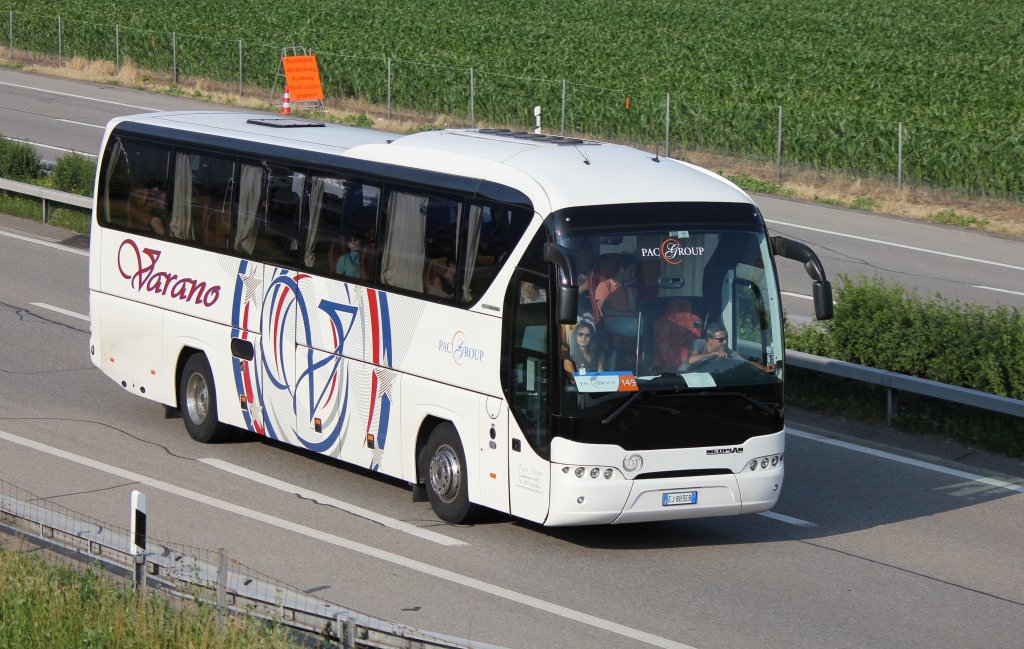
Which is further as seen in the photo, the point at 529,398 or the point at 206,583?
the point at 529,398

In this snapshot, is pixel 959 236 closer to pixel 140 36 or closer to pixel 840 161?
pixel 840 161

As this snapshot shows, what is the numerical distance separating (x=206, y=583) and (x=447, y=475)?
3934mm

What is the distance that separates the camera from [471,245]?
1130 centimetres

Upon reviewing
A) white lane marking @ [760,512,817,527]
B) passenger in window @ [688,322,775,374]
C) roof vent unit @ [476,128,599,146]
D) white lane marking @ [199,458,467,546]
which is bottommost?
white lane marking @ [199,458,467,546]

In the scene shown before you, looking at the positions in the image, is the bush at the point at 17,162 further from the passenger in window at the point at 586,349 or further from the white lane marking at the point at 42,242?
the passenger in window at the point at 586,349

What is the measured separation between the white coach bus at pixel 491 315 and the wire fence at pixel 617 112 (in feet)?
66.2

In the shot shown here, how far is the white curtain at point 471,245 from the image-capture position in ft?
36.9

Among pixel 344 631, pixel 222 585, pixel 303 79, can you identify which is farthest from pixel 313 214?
pixel 303 79

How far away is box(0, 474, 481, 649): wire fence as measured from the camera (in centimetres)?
706

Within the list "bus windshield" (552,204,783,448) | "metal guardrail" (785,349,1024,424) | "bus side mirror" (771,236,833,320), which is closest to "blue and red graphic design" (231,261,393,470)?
"bus windshield" (552,204,783,448)

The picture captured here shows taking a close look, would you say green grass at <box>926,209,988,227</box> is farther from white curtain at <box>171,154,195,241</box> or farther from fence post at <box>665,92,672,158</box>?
white curtain at <box>171,154,195,241</box>

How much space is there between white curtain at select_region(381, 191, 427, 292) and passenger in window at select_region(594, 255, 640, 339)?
6.08 feet

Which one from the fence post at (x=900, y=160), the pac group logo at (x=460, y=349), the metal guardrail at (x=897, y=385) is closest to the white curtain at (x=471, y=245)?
the pac group logo at (x=460, y=349)

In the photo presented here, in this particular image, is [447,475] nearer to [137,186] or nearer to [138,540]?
[138,540]
